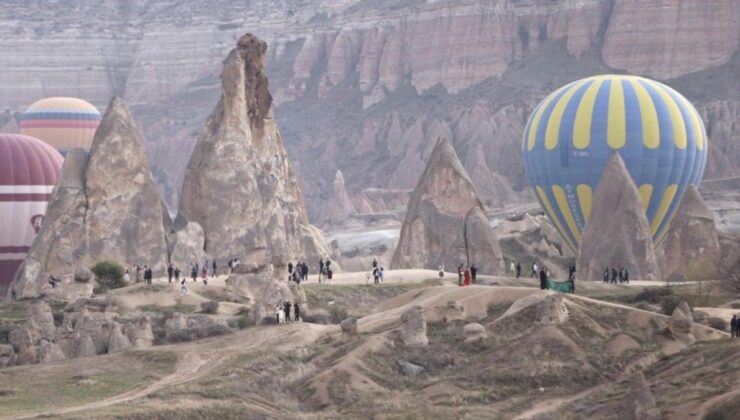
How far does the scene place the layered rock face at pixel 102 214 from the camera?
6500 cm

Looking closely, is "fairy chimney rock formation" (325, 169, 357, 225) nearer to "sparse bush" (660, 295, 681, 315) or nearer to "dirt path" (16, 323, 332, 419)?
"sparse bush" (660, 295, 681, 315)

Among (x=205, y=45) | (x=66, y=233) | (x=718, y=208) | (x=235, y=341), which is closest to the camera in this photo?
(x=235, y=341)

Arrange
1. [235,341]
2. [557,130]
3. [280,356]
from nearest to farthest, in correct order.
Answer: [280,356] < [235,341] < [557,130]

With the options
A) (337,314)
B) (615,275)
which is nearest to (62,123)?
(615,275)

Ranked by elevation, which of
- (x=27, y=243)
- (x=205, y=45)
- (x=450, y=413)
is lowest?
(x=450, y=413)

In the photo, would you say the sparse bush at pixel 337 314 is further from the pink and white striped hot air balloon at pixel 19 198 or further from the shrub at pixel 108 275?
the pink and white striped hot air balloon at pixel 19 198

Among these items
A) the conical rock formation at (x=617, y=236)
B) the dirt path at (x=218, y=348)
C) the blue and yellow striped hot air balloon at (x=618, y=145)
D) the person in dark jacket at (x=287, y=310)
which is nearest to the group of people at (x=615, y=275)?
the conical rock formation at (x=617, y=236)

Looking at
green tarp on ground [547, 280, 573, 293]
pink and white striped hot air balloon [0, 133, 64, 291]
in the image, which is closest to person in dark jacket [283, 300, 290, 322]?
green tarp on ground [547, 280, 573, 293]

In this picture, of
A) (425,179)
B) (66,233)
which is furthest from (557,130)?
(66,233)

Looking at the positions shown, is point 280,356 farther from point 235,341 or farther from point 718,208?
point 718,208

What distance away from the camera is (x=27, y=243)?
246ft

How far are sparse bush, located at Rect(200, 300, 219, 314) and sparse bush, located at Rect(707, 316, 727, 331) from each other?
15.0m

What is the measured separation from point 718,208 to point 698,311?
6741cm

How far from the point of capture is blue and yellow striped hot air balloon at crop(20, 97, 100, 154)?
115000 millimetres
